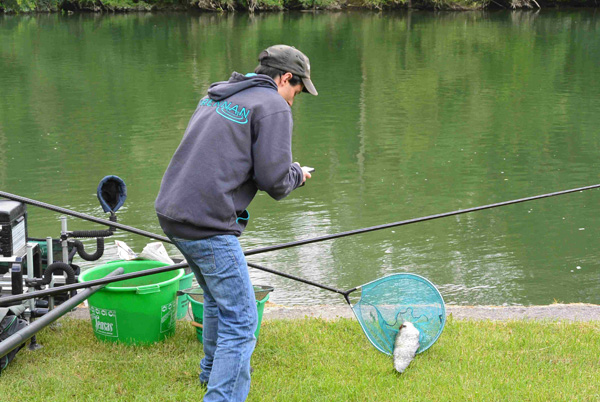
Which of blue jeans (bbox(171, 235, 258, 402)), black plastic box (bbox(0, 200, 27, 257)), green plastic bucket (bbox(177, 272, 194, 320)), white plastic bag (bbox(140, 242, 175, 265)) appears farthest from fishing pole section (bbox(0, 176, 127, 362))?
blue jeans (bbox(171, 235, 258, 402))

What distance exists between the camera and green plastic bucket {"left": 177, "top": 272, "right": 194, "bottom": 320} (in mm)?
3926

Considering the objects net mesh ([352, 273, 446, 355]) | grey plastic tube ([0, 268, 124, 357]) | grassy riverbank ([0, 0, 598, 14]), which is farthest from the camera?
grassy riverbank ([0, 0, 598, 14])

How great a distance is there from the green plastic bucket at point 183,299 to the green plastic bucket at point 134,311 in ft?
0.56

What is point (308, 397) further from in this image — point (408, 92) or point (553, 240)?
point (408, 92)

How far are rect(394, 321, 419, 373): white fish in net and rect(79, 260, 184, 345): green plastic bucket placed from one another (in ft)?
3.83

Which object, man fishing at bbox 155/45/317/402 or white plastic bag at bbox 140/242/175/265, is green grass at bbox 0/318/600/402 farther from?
man fishing at bbox 155/45/317/402

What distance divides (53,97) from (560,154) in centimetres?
1092

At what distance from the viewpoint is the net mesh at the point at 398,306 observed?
3.68 metres

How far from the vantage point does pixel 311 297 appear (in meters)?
5.63

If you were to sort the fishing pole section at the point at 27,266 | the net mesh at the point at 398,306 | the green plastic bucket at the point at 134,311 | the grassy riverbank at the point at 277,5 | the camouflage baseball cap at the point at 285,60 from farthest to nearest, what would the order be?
the grassy riverbank at the point at 277,5
the net mesh at the point at 398,306
the green plastic bucket at the point at 134,311
the fishing pole section at the point at 27,266
the camouflage baseball cap at the point at 285,60

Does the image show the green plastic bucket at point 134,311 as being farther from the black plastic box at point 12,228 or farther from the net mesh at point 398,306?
the net mesh at point 398,306

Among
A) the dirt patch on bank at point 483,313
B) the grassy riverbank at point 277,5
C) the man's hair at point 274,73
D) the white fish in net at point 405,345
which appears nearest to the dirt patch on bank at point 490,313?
the dirt patch on bank at point 483,313

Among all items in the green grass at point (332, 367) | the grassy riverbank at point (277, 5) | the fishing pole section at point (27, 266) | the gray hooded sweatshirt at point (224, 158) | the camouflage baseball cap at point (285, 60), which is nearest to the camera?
the gray hooded sweatshirt at point (224, 158)

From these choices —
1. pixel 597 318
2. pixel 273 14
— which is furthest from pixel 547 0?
pixel 597 318
